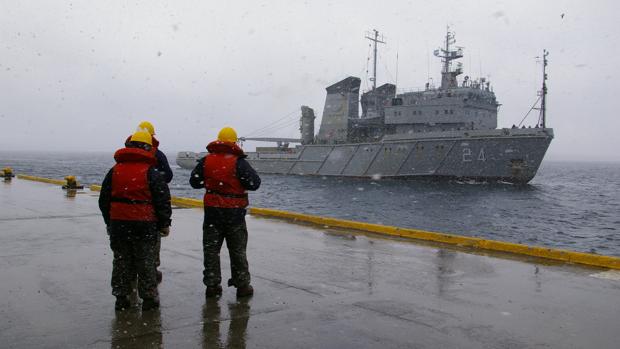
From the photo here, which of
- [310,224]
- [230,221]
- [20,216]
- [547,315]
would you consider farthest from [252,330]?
[20,216]

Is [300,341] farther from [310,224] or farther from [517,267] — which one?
[310,224]

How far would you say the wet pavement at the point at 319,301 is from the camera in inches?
141

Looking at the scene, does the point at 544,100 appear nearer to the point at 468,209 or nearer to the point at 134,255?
the point at 468,209

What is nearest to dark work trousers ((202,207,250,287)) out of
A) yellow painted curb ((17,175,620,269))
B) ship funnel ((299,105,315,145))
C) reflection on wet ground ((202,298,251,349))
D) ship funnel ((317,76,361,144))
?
reflection on wet ground ((202,298,251,349))

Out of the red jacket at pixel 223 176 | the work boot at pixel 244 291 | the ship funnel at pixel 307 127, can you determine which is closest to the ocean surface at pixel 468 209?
the ship funnel at pixel 307 127

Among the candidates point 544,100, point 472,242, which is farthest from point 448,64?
point 472,242

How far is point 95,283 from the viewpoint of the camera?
16.3 feet

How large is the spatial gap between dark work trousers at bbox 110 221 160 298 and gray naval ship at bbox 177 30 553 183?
36.6m

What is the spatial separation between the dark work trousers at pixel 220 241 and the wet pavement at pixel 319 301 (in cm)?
22

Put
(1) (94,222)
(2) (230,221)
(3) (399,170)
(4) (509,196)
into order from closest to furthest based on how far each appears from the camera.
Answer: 1. (2) (230,221)
2. (1) (94,222)
3. (4) (509,196)
4. (3) (399,170)

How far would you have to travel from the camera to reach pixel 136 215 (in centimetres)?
421

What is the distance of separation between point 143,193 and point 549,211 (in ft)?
88.8

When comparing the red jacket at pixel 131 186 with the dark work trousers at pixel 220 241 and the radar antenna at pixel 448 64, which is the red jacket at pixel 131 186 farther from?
the radar antenna at pixel 448 64

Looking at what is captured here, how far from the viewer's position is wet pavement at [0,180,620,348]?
359 centimetres
